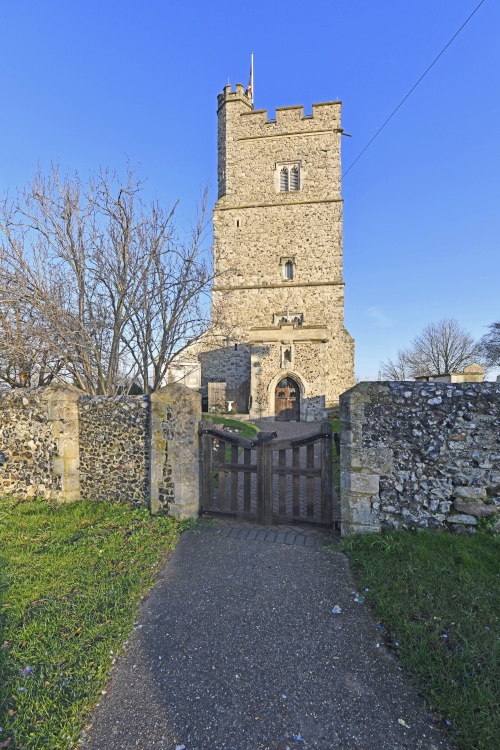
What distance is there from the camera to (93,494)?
20.4 feet

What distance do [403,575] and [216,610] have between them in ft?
7.04

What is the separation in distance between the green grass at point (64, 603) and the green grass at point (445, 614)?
8.38 feet

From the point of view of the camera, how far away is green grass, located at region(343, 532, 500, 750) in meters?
2.27

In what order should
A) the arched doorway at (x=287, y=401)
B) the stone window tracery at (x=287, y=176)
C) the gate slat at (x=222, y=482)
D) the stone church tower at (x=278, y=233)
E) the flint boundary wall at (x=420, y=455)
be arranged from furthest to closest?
the stone window tracery at (x=287, y=176)
the stone church tower at (x=278, y=233)
the arched doorway at (x=287, y=401)
the gate slat at (x=222, y=482)
the flint boundary wall at (x=420, y=455)

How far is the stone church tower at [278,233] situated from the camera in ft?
68.7

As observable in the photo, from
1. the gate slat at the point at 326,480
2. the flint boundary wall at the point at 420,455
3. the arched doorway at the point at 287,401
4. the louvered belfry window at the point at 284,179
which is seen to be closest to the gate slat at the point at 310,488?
the gate slat at the point at 326,480

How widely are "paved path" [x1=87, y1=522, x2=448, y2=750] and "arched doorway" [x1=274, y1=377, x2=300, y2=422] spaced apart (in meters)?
14.6

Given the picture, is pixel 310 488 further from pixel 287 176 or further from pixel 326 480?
pixel 287 176

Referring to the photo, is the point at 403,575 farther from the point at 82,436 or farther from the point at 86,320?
the point at 86,320

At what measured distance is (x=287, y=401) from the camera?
18609 mm

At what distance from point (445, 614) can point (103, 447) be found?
5631 mm

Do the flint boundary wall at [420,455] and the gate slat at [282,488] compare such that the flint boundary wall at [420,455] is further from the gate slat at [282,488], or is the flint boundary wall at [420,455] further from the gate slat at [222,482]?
the gate slat at [222,482]

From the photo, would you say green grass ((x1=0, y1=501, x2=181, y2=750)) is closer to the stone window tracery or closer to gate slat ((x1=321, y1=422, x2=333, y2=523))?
gate slat ((x1=321, y1=422, x2=333, y2=523))

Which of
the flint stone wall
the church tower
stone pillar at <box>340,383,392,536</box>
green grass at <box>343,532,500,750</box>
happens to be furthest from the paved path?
the church tower
